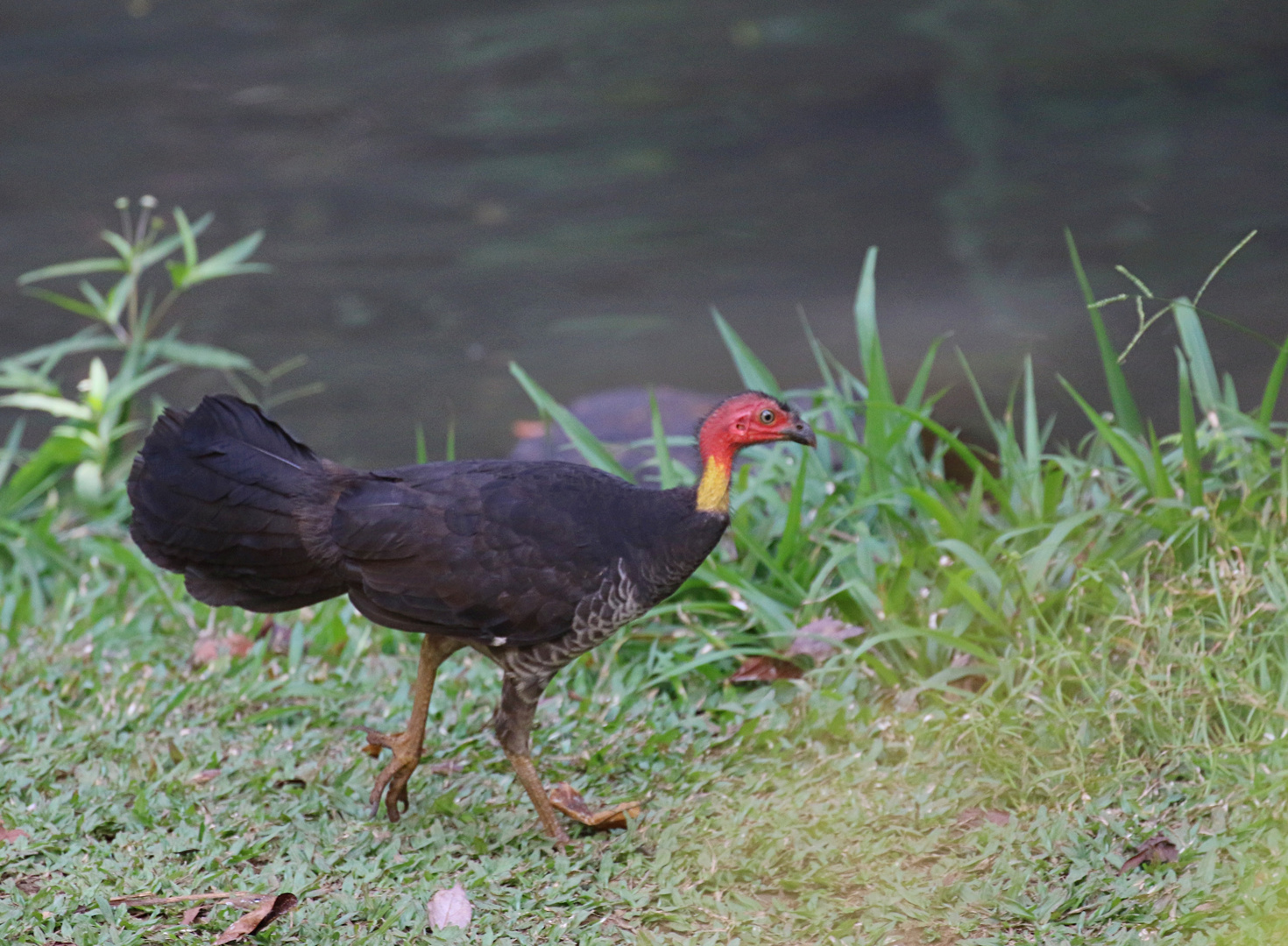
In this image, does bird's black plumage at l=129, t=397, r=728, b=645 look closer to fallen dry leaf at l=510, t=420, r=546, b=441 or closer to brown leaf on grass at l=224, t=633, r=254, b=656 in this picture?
brown leaf on grass at l=224, t=633, r=254, b=656

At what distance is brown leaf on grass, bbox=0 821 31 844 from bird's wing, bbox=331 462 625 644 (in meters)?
1.04

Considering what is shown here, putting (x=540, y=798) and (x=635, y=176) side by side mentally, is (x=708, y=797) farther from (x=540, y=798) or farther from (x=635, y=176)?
(x=635, y=176)

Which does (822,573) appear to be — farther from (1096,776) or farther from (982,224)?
(982,224)

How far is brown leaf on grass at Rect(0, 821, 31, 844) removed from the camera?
3.66 metres

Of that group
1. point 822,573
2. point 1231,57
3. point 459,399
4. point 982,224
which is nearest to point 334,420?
point 459,399

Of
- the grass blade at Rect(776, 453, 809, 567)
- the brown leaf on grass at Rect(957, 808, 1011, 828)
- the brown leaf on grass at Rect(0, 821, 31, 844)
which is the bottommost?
the brown leaf on grass at Rect(957, 808, 1011, 828)

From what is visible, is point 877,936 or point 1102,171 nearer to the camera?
point 877,936

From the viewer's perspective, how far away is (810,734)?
4172mm

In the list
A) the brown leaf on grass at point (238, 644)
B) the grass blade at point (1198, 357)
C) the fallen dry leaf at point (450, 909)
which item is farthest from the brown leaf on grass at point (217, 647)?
the grass blade at point (1198, 357)

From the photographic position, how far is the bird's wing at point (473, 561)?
3.66 meters

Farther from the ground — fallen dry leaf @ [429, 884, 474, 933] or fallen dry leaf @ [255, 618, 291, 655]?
fallen dry leaf @ [255, 618, 291, 655]

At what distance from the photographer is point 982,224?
890cm

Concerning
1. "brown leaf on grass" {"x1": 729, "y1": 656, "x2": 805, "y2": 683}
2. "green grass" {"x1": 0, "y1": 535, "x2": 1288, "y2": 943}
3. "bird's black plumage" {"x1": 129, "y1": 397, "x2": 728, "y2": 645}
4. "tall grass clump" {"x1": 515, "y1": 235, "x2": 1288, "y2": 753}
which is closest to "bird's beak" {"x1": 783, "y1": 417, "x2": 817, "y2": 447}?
"bird's black plumage" {"x1": 129, "y1": 397, "x2": 728, "y2": 645}

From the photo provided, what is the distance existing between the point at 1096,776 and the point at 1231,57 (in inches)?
339
